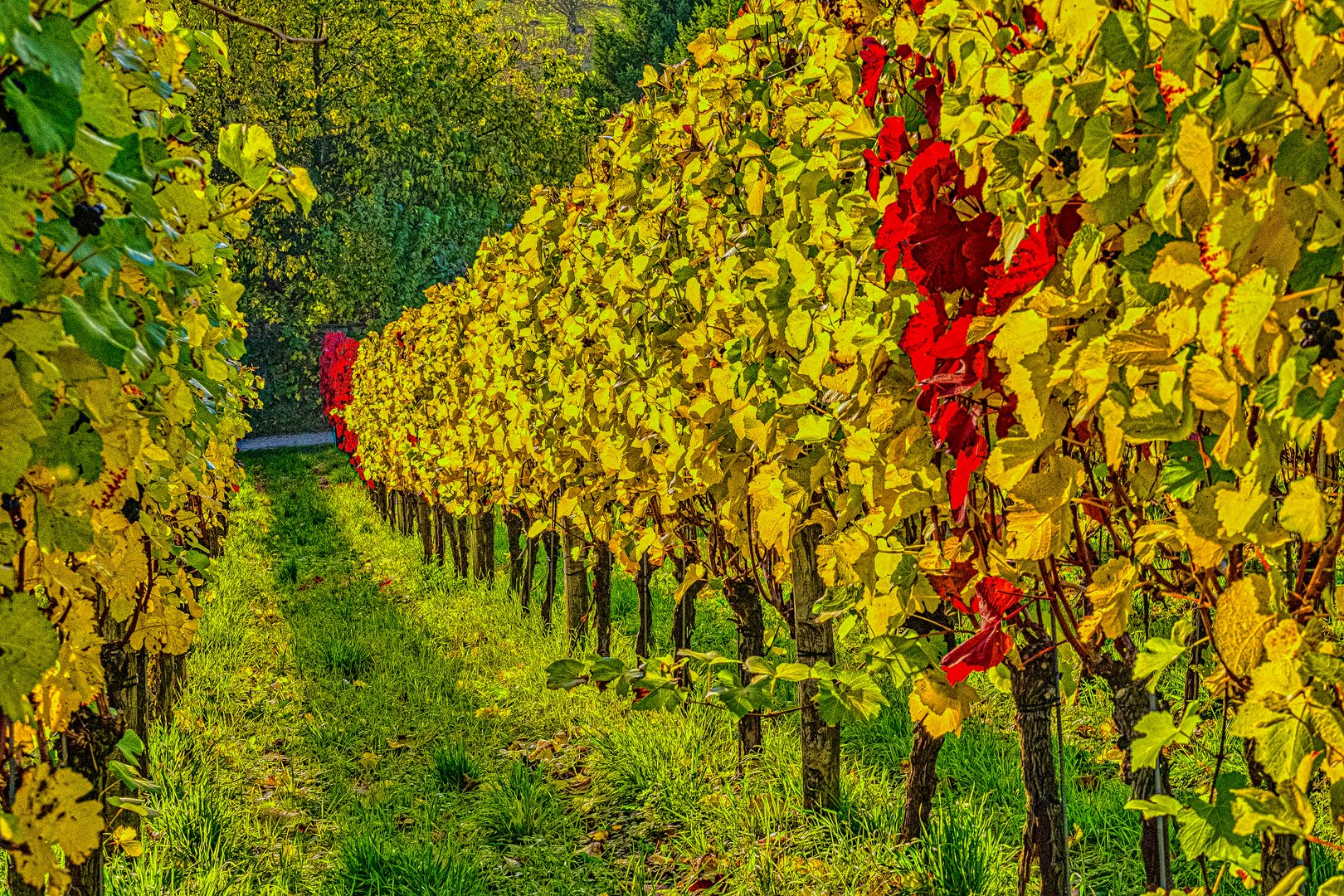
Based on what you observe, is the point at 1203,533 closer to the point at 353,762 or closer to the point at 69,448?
the point at 69,448

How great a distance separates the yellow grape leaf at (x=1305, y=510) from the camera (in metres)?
1.18

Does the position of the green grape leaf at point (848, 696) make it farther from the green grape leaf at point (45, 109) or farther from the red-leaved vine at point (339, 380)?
the red-leaved vine at point (339, 380)

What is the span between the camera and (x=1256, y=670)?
1.28 m

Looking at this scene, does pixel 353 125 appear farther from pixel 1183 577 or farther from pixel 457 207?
pixel 1183 577

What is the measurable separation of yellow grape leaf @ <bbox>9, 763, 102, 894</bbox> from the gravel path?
29693mm

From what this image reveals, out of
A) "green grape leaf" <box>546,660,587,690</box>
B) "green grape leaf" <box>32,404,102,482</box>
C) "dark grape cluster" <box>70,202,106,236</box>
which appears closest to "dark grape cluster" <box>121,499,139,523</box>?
"green grape leaf" <box>32,404,102,482</box>

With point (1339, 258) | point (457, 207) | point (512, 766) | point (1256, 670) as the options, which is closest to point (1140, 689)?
point (1256, 670)

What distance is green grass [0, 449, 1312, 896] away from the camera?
3.82 m

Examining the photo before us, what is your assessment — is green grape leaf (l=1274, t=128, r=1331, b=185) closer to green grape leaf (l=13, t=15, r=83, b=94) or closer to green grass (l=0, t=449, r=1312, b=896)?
green grape leaf (l=13, t=15, r=83, b=94)

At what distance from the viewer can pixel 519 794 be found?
4.82m

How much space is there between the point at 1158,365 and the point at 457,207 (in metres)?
31.7

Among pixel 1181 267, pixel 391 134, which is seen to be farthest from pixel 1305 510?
pixel 391 134

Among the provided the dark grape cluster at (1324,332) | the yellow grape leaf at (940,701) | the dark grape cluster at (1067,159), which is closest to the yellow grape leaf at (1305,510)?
the dark grape cluster at (1324,332)

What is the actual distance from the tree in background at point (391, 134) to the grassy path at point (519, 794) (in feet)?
76.0
